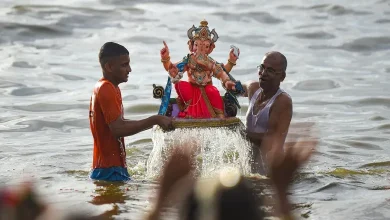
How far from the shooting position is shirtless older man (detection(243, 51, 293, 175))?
26.3ft

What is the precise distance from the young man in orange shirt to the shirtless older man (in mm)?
1154

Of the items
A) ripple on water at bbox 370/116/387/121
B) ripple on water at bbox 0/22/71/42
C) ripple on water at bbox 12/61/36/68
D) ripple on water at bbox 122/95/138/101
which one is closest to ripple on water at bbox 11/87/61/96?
ripple on water at bbox 122/95/138/101

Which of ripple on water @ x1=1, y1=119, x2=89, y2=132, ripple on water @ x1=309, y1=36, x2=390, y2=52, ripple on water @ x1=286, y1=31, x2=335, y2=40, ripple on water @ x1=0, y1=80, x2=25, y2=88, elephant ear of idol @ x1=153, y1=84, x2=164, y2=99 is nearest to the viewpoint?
elephant ear of idol @ x1=153, y1=84, x2=164, y2=99

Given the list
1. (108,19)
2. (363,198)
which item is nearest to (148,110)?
(363,198)

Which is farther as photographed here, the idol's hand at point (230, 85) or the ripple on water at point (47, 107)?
the ripple on water at point (47, 107)

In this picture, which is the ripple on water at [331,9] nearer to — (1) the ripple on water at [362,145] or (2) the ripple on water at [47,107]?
(2) the ripple on water at [47,107]

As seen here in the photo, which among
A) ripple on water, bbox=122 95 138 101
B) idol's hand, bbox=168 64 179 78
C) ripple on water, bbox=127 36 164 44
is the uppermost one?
ripple on water, bbox=127 36 164 44

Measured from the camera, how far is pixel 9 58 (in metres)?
18.1

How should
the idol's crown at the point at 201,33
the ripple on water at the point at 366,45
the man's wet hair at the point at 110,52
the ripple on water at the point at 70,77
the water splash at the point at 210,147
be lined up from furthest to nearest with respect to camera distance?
the ripple on water at the point at 366,45 < the ripple on water at the point at 70,77 < the water splash at the point at 210,147 < the idol's crown at the point at 201,33 < the man's wet hair at the point at 110,52

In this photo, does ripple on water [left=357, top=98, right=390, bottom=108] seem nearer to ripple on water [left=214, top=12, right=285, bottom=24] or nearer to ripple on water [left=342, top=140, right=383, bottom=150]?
ripple on water [left=342, top=140, right=383, bottom=150]

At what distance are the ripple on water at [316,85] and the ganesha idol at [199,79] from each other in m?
8.81

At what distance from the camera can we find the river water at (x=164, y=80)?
8.11 m

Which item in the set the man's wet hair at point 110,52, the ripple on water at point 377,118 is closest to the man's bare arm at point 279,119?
the man's wet hair at point 110,52

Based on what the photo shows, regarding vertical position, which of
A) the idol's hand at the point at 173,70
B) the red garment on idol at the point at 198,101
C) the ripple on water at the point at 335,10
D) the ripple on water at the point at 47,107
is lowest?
the ripple on water at the point at 47,107
